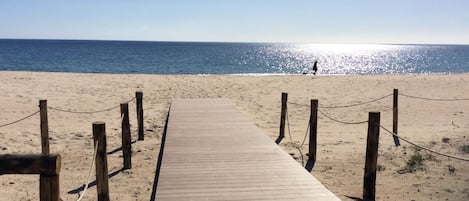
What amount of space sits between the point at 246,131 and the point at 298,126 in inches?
172

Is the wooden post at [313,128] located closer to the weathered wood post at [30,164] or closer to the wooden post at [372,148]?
the wooden post at [372,148]


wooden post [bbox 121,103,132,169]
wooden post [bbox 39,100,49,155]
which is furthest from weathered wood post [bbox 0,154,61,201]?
wooden post [bbox 39,100,49,155]

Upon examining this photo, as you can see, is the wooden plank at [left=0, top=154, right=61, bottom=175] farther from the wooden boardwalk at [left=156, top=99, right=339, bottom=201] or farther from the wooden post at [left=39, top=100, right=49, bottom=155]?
the wooden post at [left=39, top=100, right=49, bottom=155]

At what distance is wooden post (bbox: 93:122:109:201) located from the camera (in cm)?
582

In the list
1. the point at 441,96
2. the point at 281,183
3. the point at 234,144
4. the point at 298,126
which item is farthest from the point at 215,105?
the point at 441,96

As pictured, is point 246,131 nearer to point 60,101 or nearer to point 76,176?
point 76,176

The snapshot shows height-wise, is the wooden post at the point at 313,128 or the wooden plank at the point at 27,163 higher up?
the wooden plank at the point at 27,163

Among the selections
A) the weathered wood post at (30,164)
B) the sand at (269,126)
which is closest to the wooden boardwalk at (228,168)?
the sand at (269,126)

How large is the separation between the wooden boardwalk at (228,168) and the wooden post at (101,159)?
799 millimetres

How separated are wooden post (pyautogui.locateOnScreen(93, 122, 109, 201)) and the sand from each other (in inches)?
35.4

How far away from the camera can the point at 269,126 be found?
13086 mm

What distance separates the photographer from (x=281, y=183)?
18.3 ft

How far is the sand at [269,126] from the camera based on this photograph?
24.8 ft

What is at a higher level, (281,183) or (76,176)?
(281,183)
